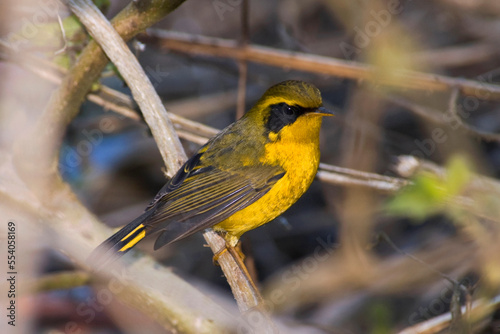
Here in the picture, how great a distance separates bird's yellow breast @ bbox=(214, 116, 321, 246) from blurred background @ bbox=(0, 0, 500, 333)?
427 mm

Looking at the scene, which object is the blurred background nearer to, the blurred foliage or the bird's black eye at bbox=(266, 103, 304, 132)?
the blurred foliage

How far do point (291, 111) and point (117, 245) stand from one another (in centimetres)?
132

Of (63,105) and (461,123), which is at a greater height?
(63,105)

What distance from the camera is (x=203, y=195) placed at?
135 inches

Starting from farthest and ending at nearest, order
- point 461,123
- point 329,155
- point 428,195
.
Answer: point 329,155, point 461,123, point 428,195

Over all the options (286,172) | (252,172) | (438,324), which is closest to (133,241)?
(252,172)

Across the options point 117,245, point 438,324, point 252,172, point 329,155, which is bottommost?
point 438,324

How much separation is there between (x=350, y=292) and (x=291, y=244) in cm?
105

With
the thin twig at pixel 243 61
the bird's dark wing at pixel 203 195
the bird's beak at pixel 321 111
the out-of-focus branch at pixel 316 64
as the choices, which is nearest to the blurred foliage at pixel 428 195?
the bird's beak at pixel 321 111

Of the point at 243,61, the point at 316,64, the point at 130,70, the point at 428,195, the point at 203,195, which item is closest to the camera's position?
the point at 428,195

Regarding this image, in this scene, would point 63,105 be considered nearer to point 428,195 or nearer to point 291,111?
point 291,111

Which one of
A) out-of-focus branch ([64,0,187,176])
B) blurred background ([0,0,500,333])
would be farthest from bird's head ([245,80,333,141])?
out-of-focus branch ([64,0,187,176])

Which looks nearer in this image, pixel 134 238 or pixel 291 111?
pixel 134 238

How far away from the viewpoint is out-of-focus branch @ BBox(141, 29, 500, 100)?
165 inches
